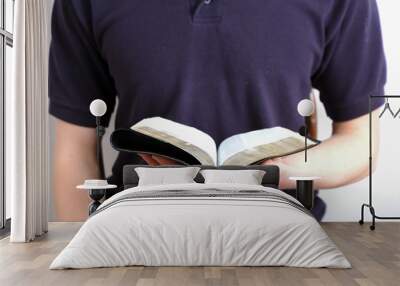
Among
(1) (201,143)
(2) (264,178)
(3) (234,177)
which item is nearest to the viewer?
(3) (234,177)

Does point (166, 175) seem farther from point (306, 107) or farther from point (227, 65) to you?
point (306, 107)

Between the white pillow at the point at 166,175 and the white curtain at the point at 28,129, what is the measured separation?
944 millimetres

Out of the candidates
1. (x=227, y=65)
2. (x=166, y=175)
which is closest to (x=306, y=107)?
(x=227, y=65)

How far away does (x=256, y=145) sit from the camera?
6.23m

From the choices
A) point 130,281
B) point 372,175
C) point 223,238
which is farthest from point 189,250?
point 372,175

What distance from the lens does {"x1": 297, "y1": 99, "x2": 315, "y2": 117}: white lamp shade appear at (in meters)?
6.09

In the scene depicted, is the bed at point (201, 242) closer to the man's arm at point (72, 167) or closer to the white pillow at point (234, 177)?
the white pillow at point (234, 177)

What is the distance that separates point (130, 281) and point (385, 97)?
12.5 feet

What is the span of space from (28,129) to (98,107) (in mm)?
924

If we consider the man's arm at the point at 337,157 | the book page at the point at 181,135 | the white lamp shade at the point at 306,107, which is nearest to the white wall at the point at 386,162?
the man's arm at the point at 337,157

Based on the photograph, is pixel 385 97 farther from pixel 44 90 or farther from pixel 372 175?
pixel 44 90

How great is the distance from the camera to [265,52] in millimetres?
6262

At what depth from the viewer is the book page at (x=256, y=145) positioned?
6.19 m

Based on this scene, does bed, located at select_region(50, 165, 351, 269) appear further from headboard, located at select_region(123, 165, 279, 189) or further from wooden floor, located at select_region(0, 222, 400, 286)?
headboard, located at select_region(123, 165, 279, 189)
